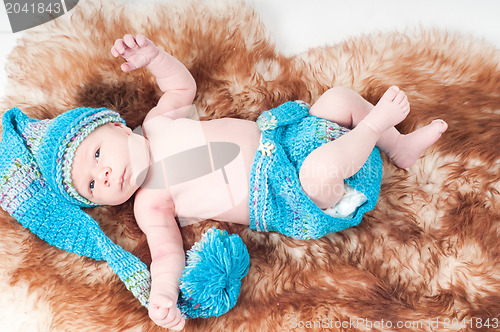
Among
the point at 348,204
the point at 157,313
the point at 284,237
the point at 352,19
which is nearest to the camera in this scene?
the point at 157,313

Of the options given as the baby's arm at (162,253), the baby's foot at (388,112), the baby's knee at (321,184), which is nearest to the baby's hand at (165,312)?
the baby's arm at (162,253)

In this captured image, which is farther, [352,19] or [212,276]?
[352,19]

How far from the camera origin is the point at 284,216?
4.04ft

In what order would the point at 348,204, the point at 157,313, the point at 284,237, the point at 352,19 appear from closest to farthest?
1. the point at 157,313
2. the point at 348,204
3. the point at 284,237
4. the point at 352,19

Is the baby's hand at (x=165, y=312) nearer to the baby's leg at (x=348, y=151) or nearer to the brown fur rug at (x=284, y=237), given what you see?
the brown fur rug at (x=284, y=237)

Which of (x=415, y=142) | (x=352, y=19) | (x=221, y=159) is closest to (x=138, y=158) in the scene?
(x=221, y=159)

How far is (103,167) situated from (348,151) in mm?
603

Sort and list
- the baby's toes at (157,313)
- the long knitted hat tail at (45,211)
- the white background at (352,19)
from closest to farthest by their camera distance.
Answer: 1. the baby's toes at (157,313)
2. the long knitted hat tail at (45,211)
3. the white background at (352,19)

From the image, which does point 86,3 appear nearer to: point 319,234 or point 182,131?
point 182,131

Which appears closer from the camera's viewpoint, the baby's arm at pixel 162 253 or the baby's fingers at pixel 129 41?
the baby's arm at pixel 162 253

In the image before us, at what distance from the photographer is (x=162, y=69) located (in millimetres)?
1317

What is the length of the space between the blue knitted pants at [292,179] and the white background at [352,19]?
0.39m

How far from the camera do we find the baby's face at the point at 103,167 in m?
1.18

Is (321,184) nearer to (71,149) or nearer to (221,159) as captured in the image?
(221,159)
